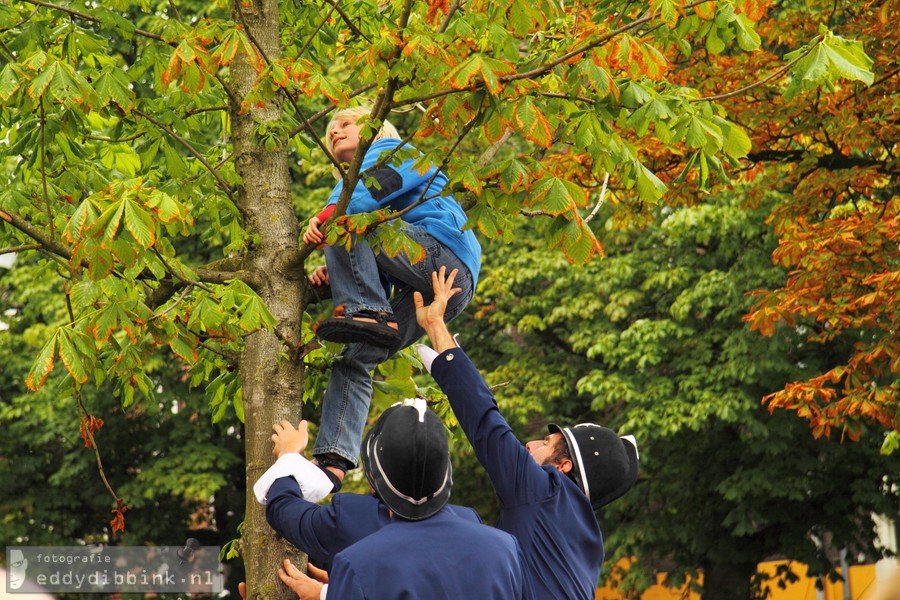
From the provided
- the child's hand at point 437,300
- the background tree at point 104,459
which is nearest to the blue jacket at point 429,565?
the child's hand at point 437,300

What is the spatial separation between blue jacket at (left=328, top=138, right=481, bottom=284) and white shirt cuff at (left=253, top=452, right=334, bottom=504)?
44.4 inches

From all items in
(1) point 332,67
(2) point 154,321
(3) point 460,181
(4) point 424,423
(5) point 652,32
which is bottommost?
(4) point 424,423

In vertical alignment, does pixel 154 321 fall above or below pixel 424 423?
above

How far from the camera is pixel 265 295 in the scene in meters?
5.08

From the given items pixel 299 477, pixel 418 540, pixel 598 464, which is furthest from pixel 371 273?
pixel 418 540

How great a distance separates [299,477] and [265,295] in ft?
3.30

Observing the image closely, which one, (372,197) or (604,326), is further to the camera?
(604,326)

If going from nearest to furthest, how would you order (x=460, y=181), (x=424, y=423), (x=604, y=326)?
(x=424, y=423)
(x=460, y=181)
(x=604, y=326)

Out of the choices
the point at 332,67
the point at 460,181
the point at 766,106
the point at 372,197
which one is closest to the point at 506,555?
the point at 460,181

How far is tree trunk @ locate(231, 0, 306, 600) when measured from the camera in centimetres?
472

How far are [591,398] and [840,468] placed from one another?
4.17 metres

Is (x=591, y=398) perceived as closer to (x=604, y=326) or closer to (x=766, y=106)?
(x=604, y=326)

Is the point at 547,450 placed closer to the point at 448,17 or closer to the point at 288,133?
the point at 448,17

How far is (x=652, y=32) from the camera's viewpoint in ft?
16.9
